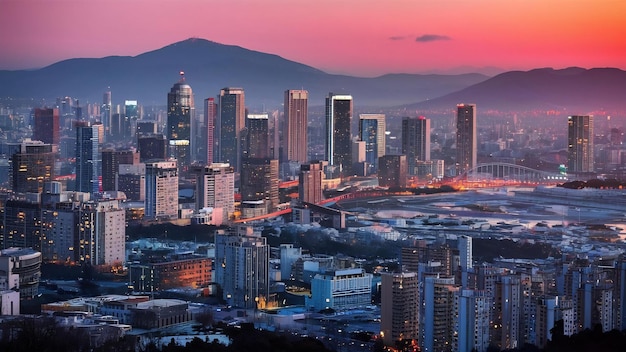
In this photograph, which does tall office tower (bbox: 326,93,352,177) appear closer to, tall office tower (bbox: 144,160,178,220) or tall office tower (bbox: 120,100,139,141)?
tall office tower (bbox: 120,100,139,141)

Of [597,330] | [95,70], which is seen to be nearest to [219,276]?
[597,330]

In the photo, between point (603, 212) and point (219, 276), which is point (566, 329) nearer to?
point (219, 276)

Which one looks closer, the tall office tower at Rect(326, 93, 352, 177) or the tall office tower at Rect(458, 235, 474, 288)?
the tall office tower at Rect(458, 235, 474, 288)

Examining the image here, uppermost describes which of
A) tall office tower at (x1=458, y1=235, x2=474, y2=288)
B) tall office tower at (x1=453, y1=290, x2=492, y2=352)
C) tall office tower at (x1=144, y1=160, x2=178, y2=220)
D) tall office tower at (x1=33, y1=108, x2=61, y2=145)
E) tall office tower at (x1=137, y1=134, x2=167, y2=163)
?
tall office tower at (x1=33, y1=108, x2=61, y2=145)

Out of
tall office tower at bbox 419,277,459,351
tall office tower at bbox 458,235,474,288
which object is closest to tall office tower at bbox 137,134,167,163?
tall office tower at bbox 458,235,474,288

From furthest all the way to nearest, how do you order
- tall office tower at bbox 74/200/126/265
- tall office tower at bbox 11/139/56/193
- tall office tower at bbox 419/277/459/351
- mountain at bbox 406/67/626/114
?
mountain at bbox 406/67/626/114 < tall office tower at bbox 11/139/56/193 < tall office tower at bbox 74/200/126/265 < tall office tower at bbox 419/277/459/351

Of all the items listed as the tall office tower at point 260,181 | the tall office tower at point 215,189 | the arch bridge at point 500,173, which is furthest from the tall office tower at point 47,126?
the arch bridge at point 500,173
